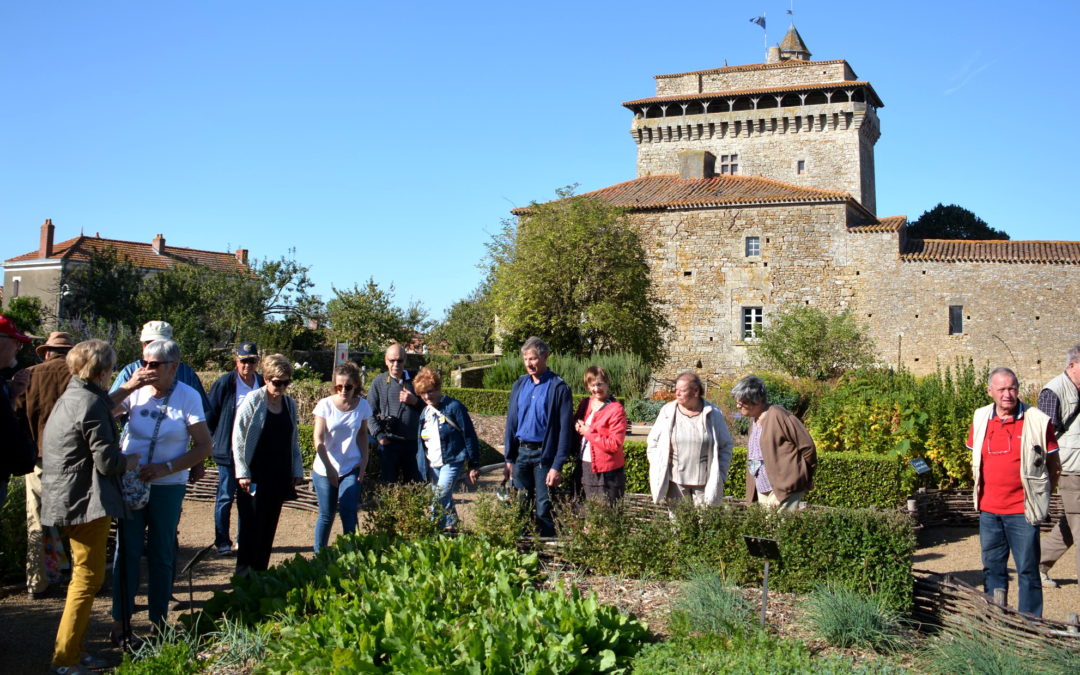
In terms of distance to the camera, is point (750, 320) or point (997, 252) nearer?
point (997, 252)

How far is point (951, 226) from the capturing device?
47.2 m

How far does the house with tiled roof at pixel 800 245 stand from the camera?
2725 cm

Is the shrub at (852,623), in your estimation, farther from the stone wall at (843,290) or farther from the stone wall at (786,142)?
the stone wall at (786,142)

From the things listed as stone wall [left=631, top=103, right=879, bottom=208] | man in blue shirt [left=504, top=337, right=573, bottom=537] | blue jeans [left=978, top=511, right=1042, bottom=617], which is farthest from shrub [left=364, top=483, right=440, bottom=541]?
stone wall [left=631, top=103, right=879, bottom=208]

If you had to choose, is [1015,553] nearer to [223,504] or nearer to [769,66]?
[223,504]

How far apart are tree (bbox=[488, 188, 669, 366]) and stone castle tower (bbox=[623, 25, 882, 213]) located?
35.8 feet

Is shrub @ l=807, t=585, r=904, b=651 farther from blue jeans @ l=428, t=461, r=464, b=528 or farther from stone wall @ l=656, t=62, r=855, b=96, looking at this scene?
stone wall @ l=656, t=62, r=855, b=96

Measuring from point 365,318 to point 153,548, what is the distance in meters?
24.9

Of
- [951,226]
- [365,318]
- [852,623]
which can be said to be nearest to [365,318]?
[365,318]

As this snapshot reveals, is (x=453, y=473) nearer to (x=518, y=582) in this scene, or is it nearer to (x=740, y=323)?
(x=518, y=582)

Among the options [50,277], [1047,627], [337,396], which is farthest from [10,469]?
[50,277]

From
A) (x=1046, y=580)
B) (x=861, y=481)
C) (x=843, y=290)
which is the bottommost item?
(x=1046, y=580)

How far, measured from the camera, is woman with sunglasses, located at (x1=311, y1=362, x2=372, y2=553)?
582cm

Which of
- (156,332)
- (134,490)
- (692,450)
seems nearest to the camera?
(134,490)
